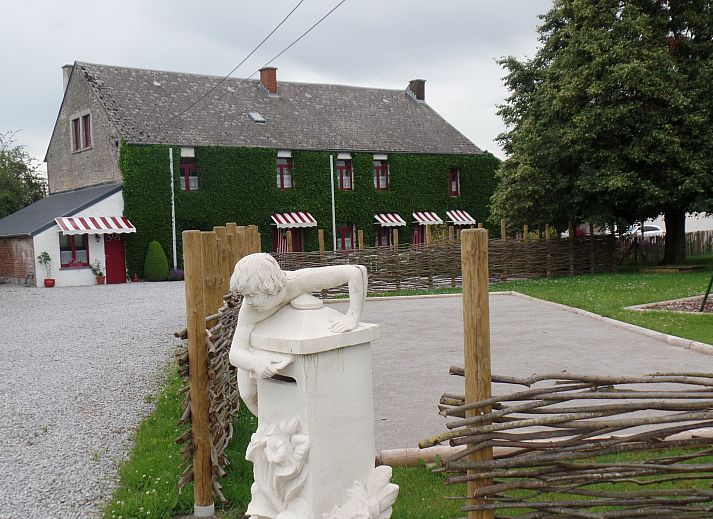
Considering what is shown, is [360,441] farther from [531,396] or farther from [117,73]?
[117,73]

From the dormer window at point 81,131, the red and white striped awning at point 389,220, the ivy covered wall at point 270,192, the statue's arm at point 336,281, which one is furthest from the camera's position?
the red and white striped awning at point 389,220

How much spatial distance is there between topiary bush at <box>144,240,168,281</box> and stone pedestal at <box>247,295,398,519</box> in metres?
24.0

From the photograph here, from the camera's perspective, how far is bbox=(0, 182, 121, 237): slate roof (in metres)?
25.4

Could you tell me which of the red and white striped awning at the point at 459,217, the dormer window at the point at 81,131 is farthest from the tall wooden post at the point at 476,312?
the red and white striped awning at the point at 459,217

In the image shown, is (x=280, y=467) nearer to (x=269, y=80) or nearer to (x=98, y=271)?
(x=98, y=271)

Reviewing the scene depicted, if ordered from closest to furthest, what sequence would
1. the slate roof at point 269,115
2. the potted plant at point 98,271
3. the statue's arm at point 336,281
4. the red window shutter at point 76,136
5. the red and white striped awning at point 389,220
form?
the statue's arm at point 336,281 → the potted plant at point 98,271 → the slate roof at point 269,115 → the red window shutter at point 76,136 → the red and white striped awning at point 389,220

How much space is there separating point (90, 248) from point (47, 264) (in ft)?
5.41

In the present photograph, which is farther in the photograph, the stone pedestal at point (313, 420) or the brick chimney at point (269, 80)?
the brick chimney at point (269, 80)

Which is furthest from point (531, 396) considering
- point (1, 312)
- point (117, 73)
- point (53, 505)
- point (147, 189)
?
point (117, 73)

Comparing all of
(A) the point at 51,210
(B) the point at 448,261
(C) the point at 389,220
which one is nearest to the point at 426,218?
(C) the point at 389,220

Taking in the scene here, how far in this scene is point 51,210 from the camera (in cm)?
2753

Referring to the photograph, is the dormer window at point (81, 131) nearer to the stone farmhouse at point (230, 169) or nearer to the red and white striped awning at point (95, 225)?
the stone farmhouse at point (230, 169)

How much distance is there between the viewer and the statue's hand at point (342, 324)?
3441 millimetres

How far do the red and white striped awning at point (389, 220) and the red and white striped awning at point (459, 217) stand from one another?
272 cm
